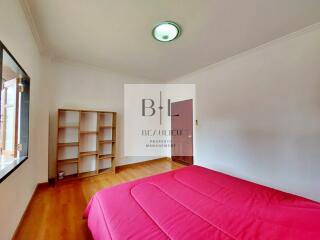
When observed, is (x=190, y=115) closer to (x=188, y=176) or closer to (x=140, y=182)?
(x=188, y=176)

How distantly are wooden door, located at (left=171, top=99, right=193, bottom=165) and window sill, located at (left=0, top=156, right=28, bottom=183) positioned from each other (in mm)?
3143

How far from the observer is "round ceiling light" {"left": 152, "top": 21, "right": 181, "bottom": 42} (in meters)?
1.89

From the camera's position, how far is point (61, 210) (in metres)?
1.93

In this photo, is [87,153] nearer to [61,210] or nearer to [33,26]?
[61,210]

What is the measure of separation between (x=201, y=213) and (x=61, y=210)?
73.2 inches

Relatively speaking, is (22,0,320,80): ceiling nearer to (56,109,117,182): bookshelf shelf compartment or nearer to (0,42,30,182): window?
(0,42,30,182): window

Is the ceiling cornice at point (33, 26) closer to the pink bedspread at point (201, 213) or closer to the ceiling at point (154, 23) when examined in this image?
the ceiling at point (154, 23)

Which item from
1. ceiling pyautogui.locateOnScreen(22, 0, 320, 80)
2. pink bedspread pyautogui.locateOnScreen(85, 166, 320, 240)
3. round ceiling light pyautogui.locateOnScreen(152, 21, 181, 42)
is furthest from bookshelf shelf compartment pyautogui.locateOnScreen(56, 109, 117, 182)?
round ceiling light pyautogui.locateOnScreen(152, 21, 181, 42)

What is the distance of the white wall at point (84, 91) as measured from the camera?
286 centimetres

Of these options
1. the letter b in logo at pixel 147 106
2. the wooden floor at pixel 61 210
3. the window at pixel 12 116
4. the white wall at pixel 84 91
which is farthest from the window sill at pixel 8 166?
the letter b in logo at pixel 147 106

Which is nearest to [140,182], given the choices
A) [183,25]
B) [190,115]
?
[183,25]

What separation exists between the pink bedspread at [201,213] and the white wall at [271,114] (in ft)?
3.28

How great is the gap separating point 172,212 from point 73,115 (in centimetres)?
275

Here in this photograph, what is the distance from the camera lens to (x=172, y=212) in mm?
1133
